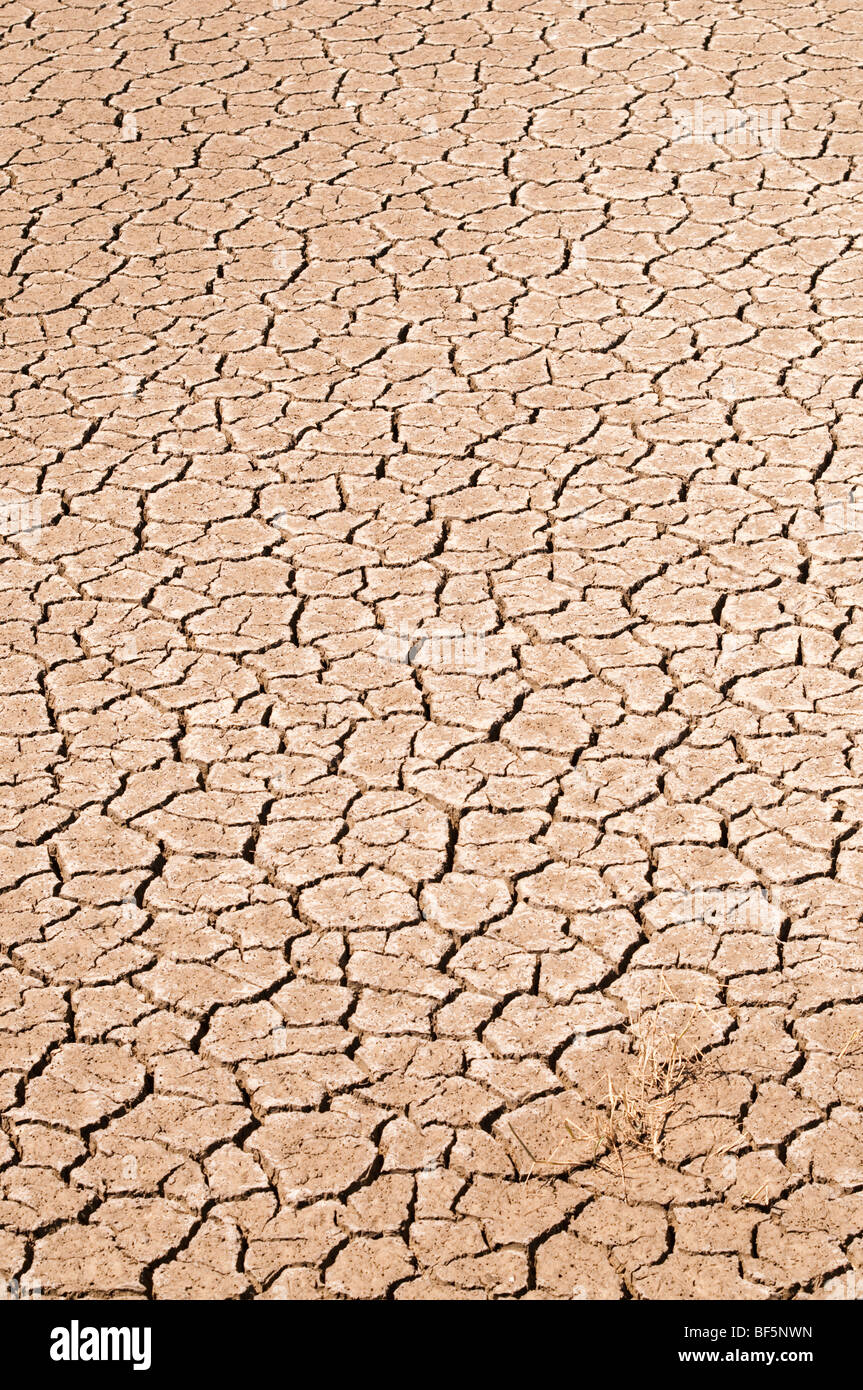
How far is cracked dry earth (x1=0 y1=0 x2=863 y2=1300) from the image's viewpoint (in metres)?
3.32

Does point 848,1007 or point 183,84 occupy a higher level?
point 183,84

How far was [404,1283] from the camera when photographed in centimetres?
314

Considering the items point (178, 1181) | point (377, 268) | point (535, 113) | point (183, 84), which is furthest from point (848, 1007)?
point (183, 84)

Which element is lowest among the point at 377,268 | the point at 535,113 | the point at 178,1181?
the point at 178,1181

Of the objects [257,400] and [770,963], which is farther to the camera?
[257,400]

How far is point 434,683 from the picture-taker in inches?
176

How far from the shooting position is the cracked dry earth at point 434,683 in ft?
10.9
